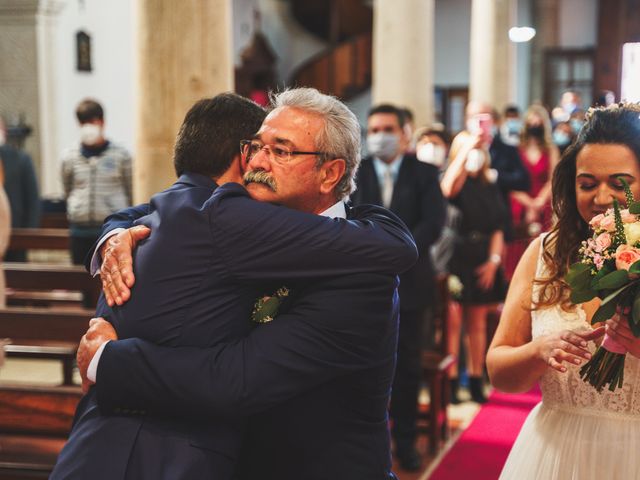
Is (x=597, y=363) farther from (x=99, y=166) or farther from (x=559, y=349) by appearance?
(x=99, y=166)

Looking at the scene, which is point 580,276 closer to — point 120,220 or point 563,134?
point 120,220

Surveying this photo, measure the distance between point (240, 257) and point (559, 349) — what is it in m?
0.82

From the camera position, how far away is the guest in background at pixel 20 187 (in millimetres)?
7961

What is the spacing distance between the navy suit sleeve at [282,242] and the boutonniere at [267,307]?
0.08 meters

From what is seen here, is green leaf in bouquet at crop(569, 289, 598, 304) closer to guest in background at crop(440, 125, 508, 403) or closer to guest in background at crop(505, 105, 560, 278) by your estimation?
guest in background at crop(440, 125, 508, 403)

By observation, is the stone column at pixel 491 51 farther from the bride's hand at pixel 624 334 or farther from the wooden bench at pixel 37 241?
the bride's hand at pixel 624 334

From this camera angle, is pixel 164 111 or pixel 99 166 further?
pixel 99 166

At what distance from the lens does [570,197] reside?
2.52 meters

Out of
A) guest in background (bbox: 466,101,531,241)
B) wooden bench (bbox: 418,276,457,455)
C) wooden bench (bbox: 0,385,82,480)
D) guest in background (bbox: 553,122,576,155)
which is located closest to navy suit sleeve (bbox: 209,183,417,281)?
wooden bench (bbox: 0,385,82,480)

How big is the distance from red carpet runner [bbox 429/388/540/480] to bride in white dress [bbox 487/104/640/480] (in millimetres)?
2404

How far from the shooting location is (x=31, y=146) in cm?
1241

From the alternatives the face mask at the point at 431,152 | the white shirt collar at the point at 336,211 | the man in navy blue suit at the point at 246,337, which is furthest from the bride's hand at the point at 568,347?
the face mask at the point at 431,152


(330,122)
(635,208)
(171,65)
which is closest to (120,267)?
(330,122)

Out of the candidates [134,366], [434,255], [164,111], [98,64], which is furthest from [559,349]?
[98,64]
